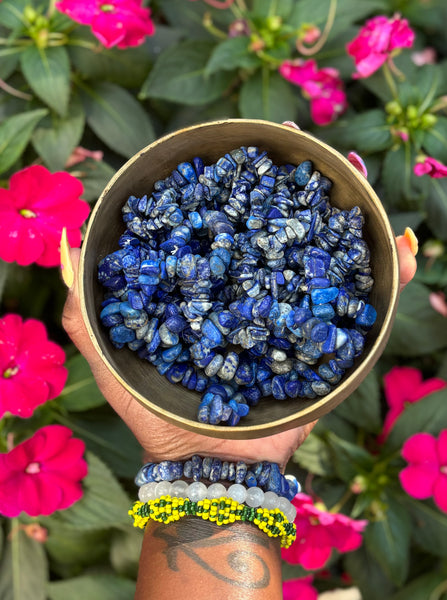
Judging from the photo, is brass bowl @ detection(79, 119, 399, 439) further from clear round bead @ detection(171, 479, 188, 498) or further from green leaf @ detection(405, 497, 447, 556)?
green leaf @ detection(405, 497, 447, 556)

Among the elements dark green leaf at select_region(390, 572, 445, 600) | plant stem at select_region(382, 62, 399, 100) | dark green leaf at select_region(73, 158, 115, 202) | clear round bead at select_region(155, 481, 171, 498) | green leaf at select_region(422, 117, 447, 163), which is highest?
plant stem at select_region(382, 62, 399, 100)

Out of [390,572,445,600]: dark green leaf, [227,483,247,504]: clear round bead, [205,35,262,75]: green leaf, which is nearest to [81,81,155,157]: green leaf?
[205,35,262,75]: green leaf

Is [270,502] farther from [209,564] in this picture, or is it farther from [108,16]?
[108,16]

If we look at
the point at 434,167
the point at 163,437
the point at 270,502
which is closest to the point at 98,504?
the point at 163,437

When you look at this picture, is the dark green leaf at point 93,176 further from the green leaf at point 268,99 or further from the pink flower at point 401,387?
the pink flower at point 401,387

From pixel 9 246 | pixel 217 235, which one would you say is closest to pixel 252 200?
pixel 217 235
